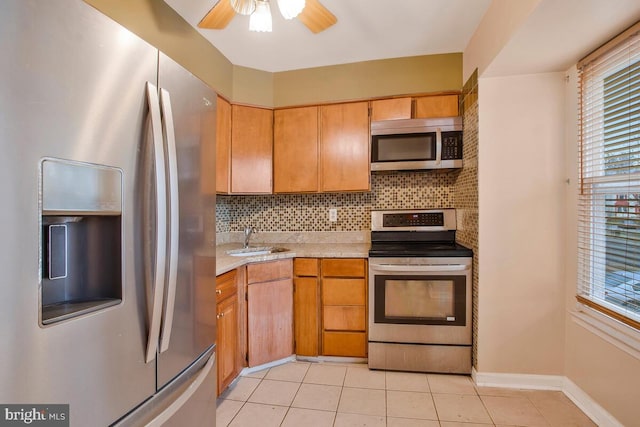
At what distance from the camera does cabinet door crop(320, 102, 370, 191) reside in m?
2.63

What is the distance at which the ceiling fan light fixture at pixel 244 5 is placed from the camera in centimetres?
148

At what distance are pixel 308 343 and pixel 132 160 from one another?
208 centimetres

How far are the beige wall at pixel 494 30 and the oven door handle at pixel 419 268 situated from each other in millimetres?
1361

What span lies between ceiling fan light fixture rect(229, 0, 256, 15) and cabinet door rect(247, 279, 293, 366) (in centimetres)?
173

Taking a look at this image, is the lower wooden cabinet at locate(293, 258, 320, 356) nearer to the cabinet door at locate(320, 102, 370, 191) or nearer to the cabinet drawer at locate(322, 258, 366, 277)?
the cabinet drawer at locate(322, 258, 366, 277)

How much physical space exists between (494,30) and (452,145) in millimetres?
837

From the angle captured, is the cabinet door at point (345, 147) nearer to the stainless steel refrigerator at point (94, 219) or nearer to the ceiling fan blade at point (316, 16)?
the ceiling fan blade at point (316, 16)

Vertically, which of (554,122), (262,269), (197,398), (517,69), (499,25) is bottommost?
(197,398)

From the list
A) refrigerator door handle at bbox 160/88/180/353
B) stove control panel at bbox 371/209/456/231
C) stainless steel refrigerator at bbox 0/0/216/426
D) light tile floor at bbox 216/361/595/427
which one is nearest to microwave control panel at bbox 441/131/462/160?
stove control panel at bbox 371/209/456/231

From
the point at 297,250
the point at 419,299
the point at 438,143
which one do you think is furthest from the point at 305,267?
the point at 438,143

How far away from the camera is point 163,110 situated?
86 centimetres

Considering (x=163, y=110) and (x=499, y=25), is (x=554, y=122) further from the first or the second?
(x=163, y=110)

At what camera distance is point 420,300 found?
226 centimetres

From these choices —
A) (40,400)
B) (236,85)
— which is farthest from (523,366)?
(236,85)
